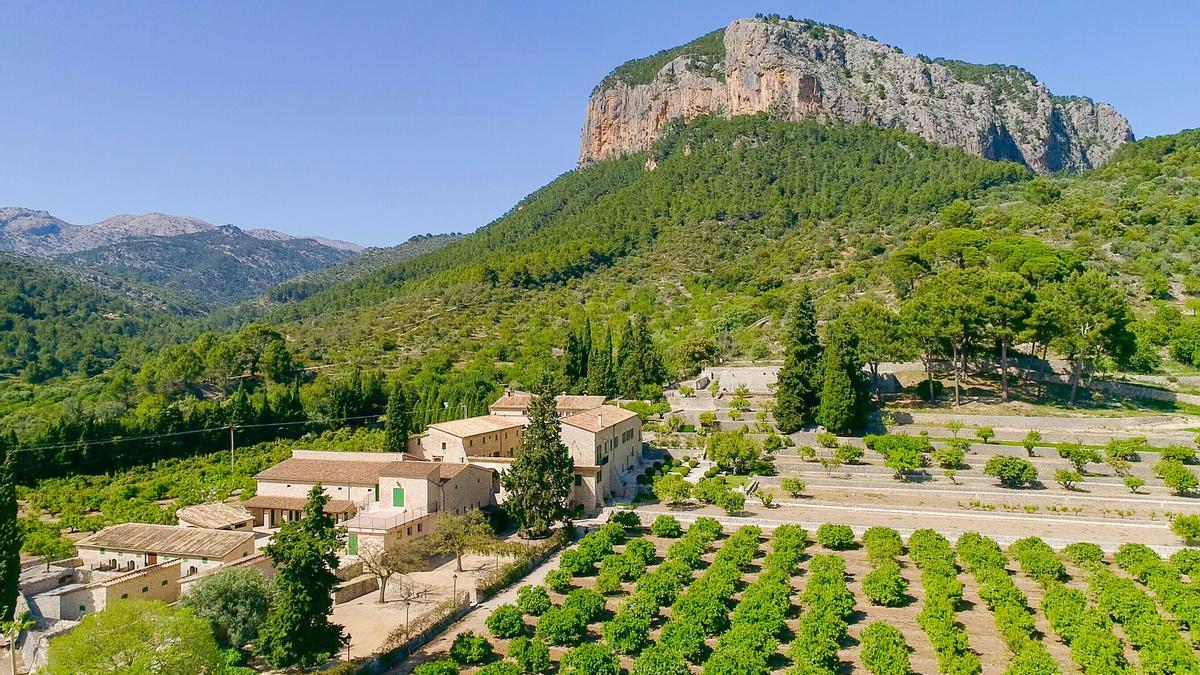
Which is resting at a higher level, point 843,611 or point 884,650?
point 884,650

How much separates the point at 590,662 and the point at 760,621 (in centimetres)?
573

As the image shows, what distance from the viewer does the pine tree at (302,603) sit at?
2080cm

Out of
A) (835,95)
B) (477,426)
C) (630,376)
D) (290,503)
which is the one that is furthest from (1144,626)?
(835,95)

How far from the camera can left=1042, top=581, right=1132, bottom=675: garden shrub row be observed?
65.1 feet

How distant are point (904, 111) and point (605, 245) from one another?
206 feet

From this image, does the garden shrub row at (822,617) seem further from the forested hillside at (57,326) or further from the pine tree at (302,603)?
the forested hillside at (57,326)

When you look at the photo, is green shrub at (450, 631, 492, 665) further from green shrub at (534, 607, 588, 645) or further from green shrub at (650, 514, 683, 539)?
green shrub at (650, 514, 683, 539)

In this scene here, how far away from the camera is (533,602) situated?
82.1ft

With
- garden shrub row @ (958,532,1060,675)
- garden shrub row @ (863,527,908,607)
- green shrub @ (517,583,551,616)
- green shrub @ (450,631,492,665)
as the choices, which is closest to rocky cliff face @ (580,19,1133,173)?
garden shrub row @ (863,527,908,607)

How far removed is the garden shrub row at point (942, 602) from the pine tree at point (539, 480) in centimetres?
1453

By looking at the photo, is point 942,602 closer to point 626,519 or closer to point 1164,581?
point 1164,581

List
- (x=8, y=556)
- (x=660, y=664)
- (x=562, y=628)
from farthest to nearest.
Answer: (x=8, y=556) → (x=562, y=628) → (x=660, y=664)

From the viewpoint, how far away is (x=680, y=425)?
1873 inches

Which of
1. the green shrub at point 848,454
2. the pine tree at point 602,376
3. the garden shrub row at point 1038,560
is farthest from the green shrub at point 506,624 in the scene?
the pine tree at point 602,376
